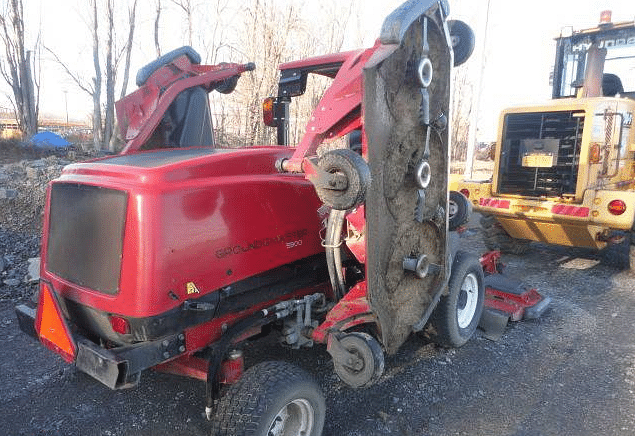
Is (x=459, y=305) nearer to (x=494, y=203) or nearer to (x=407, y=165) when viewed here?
(x=407, y=165)

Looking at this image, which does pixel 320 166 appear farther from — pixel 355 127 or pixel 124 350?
pixel 124 350

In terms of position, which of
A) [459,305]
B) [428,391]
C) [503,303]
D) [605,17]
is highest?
[605,17]

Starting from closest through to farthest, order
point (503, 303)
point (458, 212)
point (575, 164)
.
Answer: point (458, 212) → point (503, 303) → point (575, 164)

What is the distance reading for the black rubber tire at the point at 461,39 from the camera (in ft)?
10.5

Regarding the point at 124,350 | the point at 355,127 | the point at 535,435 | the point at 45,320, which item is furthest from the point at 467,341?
the point at 45,320

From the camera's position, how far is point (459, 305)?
3768 mm

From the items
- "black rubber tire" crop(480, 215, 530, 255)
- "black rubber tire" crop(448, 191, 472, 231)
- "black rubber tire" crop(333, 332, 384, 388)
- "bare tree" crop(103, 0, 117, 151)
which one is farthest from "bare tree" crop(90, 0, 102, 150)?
"black rubber tire" crop(333, 332, 384, 388)

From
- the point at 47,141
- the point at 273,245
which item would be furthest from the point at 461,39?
the point at 47,141

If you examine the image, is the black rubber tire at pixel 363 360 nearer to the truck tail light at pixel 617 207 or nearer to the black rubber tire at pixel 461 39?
the black rubber tire at pixel 461 39

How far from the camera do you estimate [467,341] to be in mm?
3869

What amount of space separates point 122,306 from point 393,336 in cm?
151

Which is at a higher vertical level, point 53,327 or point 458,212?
point 458,212

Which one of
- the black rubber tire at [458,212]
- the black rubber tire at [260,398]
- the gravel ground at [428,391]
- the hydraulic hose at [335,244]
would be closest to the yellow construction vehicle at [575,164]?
the gravel ground at [428,391]

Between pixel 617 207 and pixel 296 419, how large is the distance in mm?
4274
